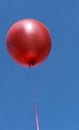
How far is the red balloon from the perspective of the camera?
394cm

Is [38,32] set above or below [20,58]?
above

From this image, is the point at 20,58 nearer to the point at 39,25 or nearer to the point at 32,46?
the point at 32,46

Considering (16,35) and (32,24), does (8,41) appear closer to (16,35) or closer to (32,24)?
(16,35)

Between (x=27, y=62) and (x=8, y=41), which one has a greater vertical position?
(x=8, y=41)

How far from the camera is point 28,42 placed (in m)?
3.94

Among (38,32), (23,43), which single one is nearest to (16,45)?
(23,43)

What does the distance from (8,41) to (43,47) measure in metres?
0.57

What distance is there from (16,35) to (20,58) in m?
0.36

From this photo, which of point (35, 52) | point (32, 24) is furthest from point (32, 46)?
point (32, 24)

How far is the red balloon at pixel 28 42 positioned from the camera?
394 centimetres

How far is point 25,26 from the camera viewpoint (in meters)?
3.99

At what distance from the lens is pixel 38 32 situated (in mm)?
4004

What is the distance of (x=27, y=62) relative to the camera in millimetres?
4055

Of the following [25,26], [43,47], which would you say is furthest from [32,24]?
[43,47]
